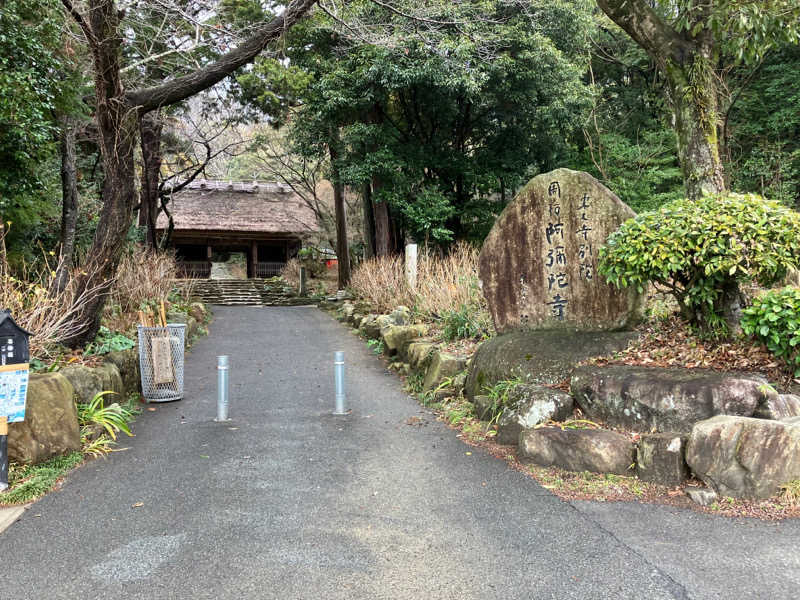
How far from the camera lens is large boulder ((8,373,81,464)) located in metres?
4.43

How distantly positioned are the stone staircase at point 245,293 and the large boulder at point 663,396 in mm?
16644

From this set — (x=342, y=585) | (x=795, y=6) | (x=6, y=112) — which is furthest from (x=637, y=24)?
(x=6, y=112)

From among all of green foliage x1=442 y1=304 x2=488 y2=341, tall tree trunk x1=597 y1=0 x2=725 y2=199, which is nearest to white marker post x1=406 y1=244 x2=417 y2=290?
green foliage x1=442 y1=304 x2=488 y2=341

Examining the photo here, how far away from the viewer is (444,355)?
24.2 feet

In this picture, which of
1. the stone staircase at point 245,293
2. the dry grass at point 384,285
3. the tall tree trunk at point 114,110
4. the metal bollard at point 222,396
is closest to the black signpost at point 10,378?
the metal bollard at point 222,396

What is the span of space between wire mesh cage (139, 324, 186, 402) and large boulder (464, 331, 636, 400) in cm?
386

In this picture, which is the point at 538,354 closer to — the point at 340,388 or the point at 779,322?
the point at 779,322

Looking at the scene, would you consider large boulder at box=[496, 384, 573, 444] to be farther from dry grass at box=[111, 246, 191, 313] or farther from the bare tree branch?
dry grass at box=[111, 246, 191, 313]

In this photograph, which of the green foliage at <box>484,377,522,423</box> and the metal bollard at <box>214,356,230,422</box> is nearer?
the green foliage at <box>484,377,522,423</box>

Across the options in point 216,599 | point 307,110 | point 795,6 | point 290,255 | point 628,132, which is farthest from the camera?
point 290,255

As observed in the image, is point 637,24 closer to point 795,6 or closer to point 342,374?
point 795,6

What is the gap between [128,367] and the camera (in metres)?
7.16

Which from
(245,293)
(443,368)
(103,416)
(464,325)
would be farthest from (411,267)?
(245,293)

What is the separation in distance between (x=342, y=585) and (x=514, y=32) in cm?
1356
